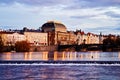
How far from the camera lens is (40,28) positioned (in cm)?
19050

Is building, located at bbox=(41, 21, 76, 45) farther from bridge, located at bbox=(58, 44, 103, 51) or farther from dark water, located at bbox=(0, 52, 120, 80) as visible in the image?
dark water, located at bbox=(0, 52, 120, 80)

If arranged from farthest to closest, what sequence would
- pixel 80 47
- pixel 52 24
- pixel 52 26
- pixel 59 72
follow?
pixel 52 24
pixel 52 26
pixel 80 47
pixel 59 72

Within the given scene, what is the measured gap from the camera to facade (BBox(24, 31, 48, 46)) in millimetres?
167750

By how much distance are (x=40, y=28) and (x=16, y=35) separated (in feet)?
115

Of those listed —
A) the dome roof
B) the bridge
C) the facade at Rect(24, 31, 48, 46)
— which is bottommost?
the bridge

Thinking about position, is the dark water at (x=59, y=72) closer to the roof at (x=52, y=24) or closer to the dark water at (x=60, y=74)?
the dark water at (x=60, y=74)

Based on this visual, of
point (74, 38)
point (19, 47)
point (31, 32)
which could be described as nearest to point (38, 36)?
point (31, 32)

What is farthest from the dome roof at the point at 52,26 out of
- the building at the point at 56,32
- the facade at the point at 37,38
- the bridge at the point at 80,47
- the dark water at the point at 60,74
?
the dark water at the point at 60,74

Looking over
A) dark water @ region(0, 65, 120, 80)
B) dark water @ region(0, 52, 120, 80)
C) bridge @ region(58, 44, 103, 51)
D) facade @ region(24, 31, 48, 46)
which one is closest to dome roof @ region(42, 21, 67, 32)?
facade @ region(24, 31, 48, 46)

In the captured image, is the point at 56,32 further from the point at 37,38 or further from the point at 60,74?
the point at 60,74

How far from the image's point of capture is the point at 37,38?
173 m

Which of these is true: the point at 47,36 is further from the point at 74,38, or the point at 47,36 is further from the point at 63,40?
the point at 74,38

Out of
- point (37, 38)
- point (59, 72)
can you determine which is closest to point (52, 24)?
point (37, 38)

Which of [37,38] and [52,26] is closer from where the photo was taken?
[37,38]
